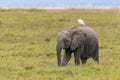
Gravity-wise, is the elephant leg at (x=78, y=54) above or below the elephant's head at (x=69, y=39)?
below

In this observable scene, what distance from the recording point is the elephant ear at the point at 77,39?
14.5m

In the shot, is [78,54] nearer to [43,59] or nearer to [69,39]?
[69,39]

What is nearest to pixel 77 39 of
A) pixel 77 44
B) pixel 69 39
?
pixel 77 44

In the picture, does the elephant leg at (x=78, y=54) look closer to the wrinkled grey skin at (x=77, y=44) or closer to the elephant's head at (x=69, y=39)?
the wrinkled grey skin at (x=77, y=44)

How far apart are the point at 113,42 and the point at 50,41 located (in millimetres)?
2849

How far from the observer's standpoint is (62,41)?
1412 cm

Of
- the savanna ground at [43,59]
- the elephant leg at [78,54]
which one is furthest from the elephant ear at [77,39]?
the savanna ground at [43,59]

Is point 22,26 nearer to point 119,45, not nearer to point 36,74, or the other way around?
point 119,45

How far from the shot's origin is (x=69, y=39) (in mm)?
14461

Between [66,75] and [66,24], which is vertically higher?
[66,75]

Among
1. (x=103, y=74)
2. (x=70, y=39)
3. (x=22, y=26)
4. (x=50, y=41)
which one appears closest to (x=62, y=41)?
(x=70, y=39)

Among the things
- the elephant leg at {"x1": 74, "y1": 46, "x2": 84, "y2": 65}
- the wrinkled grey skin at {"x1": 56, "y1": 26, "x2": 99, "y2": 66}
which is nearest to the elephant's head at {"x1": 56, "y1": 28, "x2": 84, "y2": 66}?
the wrinkled grey skin at {"x1": 56, "y1": 26, "x2": 99, "y2": 66}

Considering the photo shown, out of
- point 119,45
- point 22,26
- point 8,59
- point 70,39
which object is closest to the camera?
point 70,39

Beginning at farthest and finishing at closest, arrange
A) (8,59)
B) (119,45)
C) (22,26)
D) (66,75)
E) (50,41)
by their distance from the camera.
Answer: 1. (22,26)
2. (50,41)
3. (119,45)
4. (8,59)
5. (66,75)
